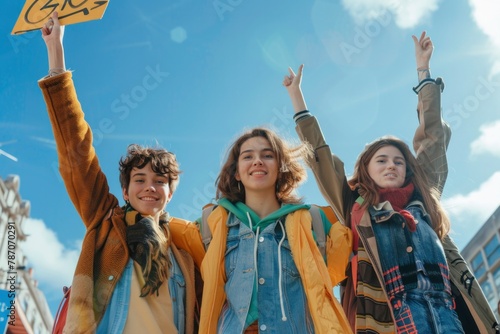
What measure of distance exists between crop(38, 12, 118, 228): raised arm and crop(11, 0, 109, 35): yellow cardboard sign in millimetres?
572

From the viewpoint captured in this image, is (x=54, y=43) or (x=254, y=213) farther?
(x=54, y=43)

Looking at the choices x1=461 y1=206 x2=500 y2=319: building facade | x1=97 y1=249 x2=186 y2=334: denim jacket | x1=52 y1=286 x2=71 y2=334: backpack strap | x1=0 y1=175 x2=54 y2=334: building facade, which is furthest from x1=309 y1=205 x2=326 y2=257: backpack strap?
x1=461 y1=206 x2=500 y2=319: building facade

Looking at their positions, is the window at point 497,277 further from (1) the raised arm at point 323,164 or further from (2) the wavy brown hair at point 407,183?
(1) the raised arm at point 323,164

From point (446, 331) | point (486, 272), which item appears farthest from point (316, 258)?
point (486, 272)

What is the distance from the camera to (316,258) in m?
3.10

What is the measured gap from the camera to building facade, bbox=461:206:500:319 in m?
30.1

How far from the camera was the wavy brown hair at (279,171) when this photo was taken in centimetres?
377

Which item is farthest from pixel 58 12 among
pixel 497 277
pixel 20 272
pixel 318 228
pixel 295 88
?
pixel 497 277

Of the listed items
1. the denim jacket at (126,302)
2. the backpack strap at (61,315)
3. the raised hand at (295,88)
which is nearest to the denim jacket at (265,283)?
the denim jacket at (126,302)

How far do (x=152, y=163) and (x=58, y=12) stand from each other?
1.40 m

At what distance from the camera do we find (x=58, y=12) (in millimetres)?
4027

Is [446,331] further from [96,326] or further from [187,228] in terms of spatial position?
[96,326]

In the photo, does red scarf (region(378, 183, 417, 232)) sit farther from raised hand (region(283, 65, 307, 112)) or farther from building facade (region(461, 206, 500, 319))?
building facade (region(461, 206, 500, 319))

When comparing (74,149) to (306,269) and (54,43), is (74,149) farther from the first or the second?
(306,269)
